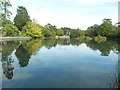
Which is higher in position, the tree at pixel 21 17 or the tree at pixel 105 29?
the tree at pixel 21 17

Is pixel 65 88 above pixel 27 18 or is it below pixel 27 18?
below

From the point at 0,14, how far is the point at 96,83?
90.8 feet

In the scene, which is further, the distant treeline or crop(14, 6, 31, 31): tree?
crop(14, 6, 31, 31): tree

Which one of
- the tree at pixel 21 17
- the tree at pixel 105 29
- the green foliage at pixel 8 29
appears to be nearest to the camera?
the green foliage at pixel 8 29

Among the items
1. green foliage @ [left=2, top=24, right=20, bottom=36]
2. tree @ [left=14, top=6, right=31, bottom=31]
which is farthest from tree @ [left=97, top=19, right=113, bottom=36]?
green foliage @ [left=2, top=24, right=20, bottom=36]

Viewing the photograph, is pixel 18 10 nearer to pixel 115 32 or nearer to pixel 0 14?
pixel 0 14

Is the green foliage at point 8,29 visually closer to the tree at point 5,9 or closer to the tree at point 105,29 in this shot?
the tree at point 5,9

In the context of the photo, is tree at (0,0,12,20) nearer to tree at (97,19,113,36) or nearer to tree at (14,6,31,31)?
tree at (14,6,31,31)

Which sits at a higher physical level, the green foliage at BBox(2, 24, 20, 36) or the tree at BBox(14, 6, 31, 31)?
the tree at BBox(14, 6, 31, 31)

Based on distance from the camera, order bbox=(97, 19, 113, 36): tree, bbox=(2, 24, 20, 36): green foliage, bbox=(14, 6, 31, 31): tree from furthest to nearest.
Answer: bbox=(97, 19, 113, 36): tree < bbox=(14, 6, 31, 31): tree < bbox=(2, 24, 20, 36): green foliage

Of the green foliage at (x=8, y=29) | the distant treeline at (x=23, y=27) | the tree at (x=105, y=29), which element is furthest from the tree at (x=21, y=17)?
the tree at (x=105, y=29)

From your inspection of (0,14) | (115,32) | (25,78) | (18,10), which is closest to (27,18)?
→ (18,10)

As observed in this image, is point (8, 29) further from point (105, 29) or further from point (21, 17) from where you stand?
point (105, 29)

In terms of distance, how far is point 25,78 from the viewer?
4766 mm
